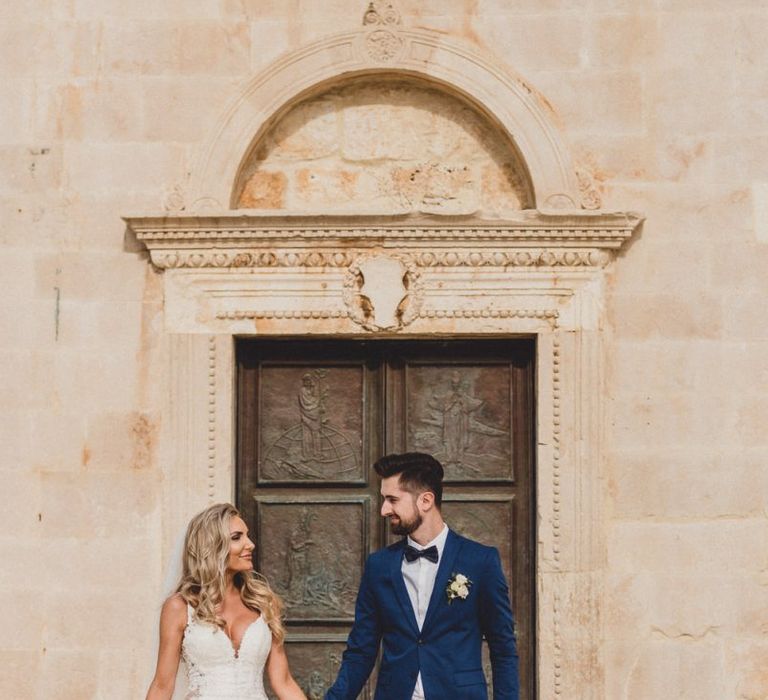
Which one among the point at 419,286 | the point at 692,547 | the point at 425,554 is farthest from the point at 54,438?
the point at 692,547

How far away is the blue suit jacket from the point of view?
5789 mm

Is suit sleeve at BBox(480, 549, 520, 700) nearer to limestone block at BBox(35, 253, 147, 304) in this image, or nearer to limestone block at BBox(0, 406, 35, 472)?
limestone block at BBox(35, 253, 147, 304)

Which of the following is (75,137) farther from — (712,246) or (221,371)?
(712,246)

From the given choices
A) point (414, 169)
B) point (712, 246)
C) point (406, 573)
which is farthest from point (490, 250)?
point (406, 573)

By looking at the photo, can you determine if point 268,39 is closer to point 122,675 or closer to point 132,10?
point 132,10

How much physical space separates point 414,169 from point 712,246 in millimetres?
1717

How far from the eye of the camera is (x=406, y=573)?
6.01 meters

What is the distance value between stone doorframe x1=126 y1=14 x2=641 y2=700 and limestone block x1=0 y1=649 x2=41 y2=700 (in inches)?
40.7

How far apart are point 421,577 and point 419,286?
228 cm

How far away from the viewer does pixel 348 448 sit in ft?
26.6

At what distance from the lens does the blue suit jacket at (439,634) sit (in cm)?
579

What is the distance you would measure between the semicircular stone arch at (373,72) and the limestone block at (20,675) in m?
2.62

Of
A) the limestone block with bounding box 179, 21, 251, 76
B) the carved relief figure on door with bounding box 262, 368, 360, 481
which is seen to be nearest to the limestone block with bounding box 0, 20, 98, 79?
the limestone block with bounding box 179, 21, 251, 76

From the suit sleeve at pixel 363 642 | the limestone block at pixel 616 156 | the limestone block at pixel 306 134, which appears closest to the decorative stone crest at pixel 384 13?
the limestone block at pixel 306 134
